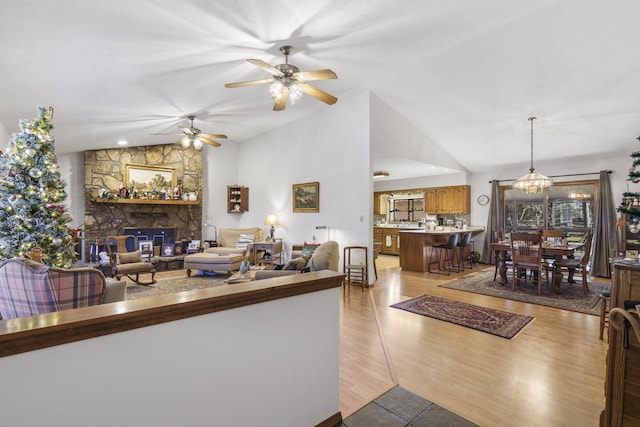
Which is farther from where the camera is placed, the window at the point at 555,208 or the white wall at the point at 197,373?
the window at the point at 555,208

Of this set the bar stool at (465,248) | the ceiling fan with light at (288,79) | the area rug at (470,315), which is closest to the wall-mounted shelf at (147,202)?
the ceiling fan with light at (288,79)

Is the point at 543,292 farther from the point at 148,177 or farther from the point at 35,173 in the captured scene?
the point at 148,177

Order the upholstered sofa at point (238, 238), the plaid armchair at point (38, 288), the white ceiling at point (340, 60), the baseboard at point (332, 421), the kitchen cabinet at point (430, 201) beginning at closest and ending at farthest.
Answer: the plaid armchair at point (38, 288) → the baseboard at point (332, 421) → the white ceiling at point (340, 60) → the upholstered sofa at point (238, 238) → the kitchen cabinet at point (430, 201)

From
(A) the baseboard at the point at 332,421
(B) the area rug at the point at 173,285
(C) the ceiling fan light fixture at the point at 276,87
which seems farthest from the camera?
(B) the area rug at the point at 173,285

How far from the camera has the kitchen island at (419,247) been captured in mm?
6648

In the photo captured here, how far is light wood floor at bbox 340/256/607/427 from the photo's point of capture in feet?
6.68

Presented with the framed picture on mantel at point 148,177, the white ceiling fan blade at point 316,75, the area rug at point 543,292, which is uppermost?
the white ceiling fan blade at point 316,75

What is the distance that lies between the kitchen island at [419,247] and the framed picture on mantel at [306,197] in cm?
232

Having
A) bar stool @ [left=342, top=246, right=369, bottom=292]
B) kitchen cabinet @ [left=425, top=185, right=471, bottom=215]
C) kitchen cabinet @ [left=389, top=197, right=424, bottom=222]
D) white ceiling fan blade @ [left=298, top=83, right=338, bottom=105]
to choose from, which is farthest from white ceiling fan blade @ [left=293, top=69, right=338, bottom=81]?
kitchen cabinet @ [left=389, top=197, right=424, bottom=222]

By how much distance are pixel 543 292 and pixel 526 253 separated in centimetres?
68

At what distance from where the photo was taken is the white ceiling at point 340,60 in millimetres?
2717

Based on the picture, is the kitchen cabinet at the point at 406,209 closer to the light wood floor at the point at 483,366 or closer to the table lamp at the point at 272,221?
the table lamp at the point at 272,221

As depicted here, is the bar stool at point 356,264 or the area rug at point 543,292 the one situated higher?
the bar stool at point 356,264

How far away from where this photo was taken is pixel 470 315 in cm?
382
